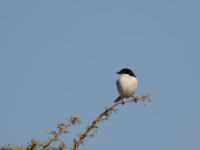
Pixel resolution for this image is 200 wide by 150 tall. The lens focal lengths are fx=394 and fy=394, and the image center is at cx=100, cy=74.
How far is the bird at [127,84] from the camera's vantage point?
33.3ft

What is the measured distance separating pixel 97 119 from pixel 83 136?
49 cm

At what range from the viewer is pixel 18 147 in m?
3.55

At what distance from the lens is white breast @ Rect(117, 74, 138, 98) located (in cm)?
1013

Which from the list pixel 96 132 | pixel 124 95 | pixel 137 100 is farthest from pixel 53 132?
pixel 124 95

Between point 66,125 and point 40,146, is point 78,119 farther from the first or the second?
point 40,146

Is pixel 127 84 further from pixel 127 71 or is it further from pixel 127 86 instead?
pixel 127 71

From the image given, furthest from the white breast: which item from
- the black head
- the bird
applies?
the black head

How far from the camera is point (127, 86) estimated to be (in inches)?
399

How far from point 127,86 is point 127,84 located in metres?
0.06

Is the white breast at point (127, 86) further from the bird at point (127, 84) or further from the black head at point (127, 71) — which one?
the black head at point (127, 71)

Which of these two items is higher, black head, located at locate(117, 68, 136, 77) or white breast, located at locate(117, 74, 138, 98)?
black head, located at locate(117, 68, 136, 77)

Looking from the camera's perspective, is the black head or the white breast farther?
the black head

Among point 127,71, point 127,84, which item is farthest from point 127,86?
point 127,71

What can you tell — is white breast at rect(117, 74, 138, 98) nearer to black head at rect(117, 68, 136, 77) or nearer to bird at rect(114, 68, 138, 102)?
bird at rect(114, 68, 138, 102)
